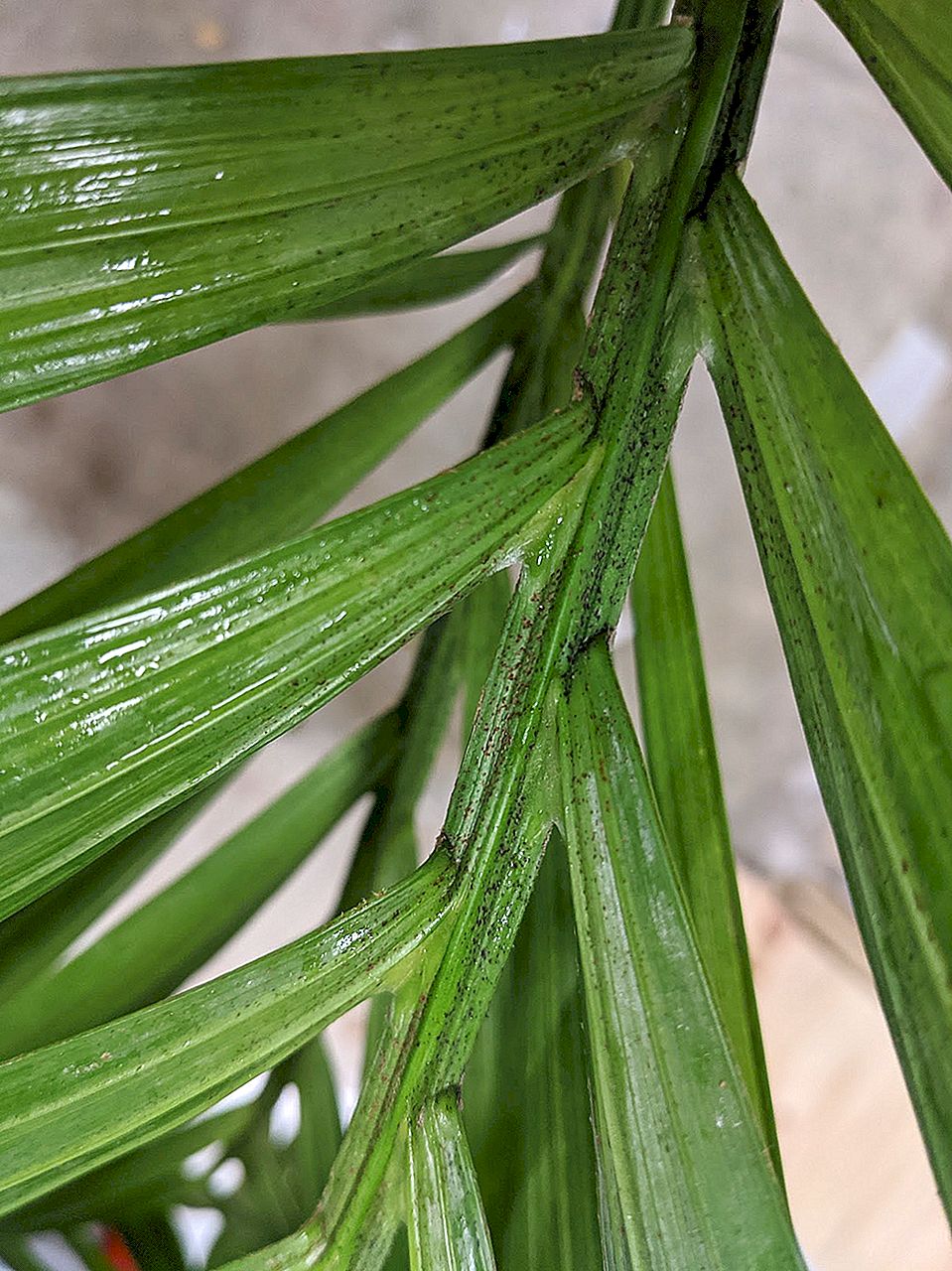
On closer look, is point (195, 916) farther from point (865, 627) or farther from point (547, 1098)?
point (865, 627)

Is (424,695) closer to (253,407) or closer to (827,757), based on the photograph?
(827,757)

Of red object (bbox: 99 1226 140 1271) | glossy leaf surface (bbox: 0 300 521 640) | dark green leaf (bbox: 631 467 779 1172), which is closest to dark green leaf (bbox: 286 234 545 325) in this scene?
glossy leaf surface (bbox: 0 300 521 640)

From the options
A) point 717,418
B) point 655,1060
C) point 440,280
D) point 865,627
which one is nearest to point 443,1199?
point 655,1060

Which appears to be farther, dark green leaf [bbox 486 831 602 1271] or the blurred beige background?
the blurred beige background

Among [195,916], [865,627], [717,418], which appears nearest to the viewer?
[865,627]

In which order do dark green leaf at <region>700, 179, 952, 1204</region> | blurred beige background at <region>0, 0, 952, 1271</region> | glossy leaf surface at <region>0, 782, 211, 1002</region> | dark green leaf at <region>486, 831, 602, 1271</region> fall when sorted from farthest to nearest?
1. blurred beige background at <region>0, 0, 952, 1271</region>
2. glossy leaf surface at <region>0, 782, 211, 1002</region>
3. dark green leaf at <region>486, 831, 602, 1271</region>
4. dark green leaf at <region>700, 179, 952, 1204</region>

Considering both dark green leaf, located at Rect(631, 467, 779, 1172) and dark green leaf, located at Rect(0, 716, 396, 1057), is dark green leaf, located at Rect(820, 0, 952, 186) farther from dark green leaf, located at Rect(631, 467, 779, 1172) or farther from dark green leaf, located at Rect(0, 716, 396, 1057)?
dark green leaf, located at Rect(0, 716, 396, 1057)

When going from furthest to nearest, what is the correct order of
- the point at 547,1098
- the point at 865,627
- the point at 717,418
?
the point at 717,418
the point at 547,1098
the point at 865,627
